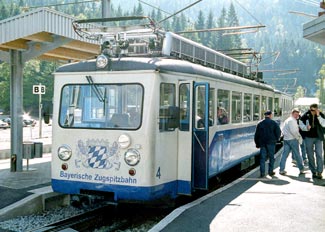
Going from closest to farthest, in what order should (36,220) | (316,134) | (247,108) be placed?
(36,220)
(316,134)
(247,108)

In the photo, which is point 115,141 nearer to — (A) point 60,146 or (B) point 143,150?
(B) point 143,150

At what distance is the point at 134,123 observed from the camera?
7781mm

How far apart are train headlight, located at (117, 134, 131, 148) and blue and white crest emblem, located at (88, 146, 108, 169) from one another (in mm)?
350

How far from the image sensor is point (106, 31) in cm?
930

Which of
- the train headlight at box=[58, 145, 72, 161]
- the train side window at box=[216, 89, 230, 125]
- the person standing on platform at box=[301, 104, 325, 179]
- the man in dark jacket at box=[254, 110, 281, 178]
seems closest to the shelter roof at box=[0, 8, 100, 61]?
the train headlight at box=[58, 145, 72, 161]

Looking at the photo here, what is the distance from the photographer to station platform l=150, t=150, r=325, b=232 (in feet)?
23.1

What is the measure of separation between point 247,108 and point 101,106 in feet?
18.7

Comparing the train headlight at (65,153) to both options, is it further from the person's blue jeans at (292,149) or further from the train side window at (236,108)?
the person's blue jeans at (292,149)

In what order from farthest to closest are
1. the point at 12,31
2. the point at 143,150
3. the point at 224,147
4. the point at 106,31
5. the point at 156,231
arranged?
the point at 12,31
the point at 224,147
the point at 106,31
the point at 143,150
the point at 156,231

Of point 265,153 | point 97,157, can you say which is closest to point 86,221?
point 97,157

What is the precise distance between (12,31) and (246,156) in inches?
277

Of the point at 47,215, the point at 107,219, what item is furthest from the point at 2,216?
the point at 107,219

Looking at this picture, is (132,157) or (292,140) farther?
(292,140)

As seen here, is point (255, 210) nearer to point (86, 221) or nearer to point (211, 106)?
point (211, 106)
